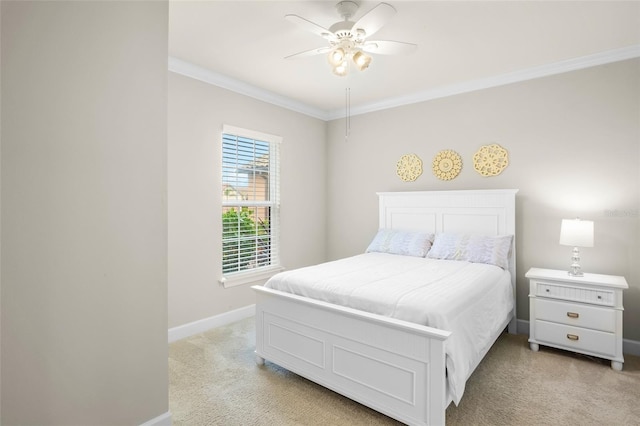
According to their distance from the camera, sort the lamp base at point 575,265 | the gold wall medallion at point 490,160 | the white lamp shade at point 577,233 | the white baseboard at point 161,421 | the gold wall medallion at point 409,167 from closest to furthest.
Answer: the white baseboard at point 161,421, the white lamp shade at point 577,233, the lamp base at point 575,265, the gold wall medallion at point 490,160, the gold wall medallion at point 409,167

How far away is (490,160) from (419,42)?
156 centimetres

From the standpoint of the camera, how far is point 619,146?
3.01m

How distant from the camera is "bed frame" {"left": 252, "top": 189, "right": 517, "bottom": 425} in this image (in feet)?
5.96

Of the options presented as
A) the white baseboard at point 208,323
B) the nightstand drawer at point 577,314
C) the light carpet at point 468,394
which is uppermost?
the nightstand drawer at point 577,314

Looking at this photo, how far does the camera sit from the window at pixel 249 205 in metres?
3.72

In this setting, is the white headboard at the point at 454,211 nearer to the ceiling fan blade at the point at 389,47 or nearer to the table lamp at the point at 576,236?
the table lamp at the point at 576,236

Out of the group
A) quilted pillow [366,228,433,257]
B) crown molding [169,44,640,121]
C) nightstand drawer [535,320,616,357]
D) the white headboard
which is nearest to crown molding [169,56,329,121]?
crown molding [169,44,640,121]

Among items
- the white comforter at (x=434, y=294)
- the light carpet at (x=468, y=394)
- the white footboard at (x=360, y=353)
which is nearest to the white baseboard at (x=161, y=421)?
the light carpet at (x=468, y=394)

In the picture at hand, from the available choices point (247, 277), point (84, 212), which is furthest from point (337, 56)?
point (247, 277)

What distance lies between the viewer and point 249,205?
13.0 ft

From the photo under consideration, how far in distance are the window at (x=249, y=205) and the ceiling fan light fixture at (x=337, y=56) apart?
162cm

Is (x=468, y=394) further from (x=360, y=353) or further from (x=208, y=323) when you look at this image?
(x=208, y=323)

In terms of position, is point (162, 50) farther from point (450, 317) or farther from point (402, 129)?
point (402, 129)

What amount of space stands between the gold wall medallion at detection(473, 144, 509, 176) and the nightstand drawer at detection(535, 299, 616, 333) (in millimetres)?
1394
